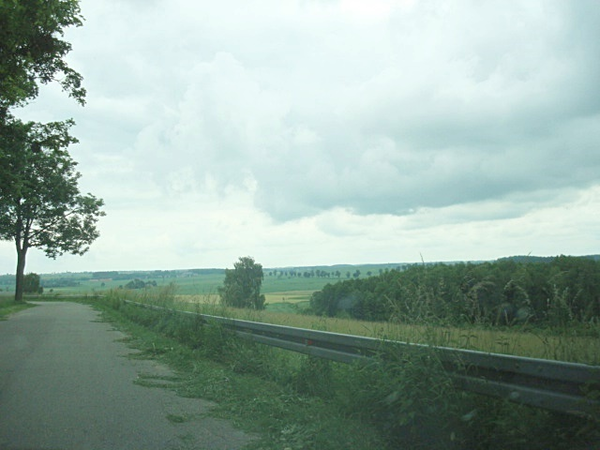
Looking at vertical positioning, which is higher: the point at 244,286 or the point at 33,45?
the point at 33,45

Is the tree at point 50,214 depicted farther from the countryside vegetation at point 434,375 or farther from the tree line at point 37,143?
the countryside vegetation at point 434,375

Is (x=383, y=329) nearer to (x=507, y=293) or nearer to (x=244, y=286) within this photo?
(x=507, y=293)

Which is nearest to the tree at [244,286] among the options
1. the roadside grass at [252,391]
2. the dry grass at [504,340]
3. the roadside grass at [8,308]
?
the roadside grass at [252,391]

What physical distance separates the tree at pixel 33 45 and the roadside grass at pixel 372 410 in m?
8.24

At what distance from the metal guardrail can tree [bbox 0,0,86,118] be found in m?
9.43

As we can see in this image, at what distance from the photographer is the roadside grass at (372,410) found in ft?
15.0

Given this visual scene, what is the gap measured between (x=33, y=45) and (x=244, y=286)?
9.10 meters

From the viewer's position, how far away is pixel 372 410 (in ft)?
18.9

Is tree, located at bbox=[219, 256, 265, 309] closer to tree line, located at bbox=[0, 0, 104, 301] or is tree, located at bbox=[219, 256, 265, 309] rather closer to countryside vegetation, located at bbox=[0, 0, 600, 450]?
countryside vegetation, located at bbox=[0, 0, 600, 450]

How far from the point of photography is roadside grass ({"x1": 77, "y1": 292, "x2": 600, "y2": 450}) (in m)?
4.56

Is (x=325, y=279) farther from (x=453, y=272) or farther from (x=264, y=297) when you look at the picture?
(x=453, y=272)

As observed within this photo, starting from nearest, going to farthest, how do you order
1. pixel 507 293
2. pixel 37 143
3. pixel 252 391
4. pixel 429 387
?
pixel 429 387, pixel 507 293, pixel 252 391, pixel 37 143

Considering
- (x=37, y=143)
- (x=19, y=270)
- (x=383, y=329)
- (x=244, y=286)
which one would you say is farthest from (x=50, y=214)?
(x=383, y=329)

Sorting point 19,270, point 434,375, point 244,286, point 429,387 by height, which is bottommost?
Result: point 429,387
